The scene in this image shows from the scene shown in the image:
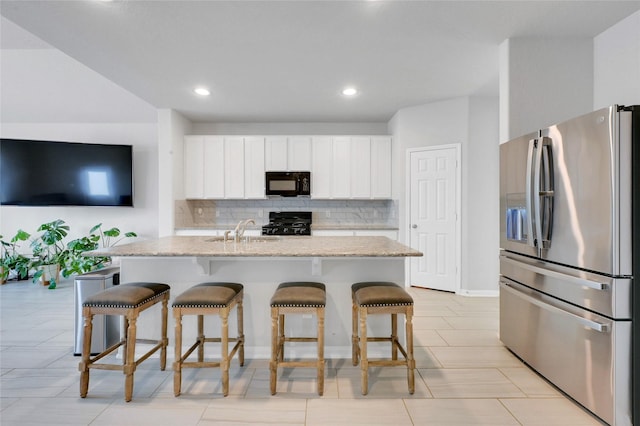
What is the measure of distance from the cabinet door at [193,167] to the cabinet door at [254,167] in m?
0.69

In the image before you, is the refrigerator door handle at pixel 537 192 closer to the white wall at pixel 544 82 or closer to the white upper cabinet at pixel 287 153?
the white wall at pixel 544 82

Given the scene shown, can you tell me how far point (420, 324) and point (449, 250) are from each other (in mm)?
1463

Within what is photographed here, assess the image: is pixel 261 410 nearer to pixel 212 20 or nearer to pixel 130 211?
pixel 212 20

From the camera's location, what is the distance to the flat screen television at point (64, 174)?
507cm

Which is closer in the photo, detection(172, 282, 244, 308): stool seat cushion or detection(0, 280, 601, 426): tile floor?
detection(0, 280, 601, 426): tile floor

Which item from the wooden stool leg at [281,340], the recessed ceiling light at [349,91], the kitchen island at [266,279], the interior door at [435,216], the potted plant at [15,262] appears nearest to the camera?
the wooden stool leg at [281,340]

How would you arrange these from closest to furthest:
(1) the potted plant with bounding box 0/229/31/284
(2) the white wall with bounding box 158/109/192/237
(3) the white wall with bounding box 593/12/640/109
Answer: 1. (3) the white wall with bounding box 593/12/640/109
2. (2) the white wall with bounding box 158/109/192/237
3. (1) the potted plant with bounding box 0/229/31/284

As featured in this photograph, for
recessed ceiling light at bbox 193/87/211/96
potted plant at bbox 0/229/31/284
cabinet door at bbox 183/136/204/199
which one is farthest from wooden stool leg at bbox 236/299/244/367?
potted plant at bbox 0/229/31/284

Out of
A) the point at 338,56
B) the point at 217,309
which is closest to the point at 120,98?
the point at 338,56

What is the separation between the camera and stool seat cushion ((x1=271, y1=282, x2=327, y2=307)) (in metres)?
2.07

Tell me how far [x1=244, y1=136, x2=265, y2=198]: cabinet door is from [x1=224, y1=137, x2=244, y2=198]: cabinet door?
0.08 m

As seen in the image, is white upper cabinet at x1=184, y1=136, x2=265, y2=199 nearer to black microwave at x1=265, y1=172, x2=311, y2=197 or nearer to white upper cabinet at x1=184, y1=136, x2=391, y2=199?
white upper cabinet at x1=184, y1=136, x2=391, y2=199

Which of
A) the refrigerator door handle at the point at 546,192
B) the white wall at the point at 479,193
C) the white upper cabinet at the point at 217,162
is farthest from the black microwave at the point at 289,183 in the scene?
the refrigerator door handle at the point at 546,192

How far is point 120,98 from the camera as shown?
502cm
